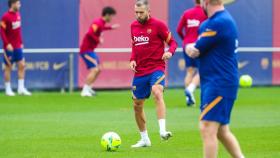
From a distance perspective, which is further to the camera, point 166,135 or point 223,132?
point 166,135

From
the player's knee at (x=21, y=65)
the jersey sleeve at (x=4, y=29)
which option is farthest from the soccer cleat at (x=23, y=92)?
the jersey sleeve at (x=4, y=29)

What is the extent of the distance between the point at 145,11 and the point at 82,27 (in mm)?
12174

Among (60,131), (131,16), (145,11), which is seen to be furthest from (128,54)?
(145,11)

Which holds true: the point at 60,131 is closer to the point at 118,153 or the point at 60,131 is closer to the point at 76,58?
the point at 118,153

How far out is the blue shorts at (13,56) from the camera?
76.2 ft

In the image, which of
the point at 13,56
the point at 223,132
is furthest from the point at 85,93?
the point at 223,132

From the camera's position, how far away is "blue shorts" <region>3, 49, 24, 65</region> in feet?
76.2

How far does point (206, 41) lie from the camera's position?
918 cm

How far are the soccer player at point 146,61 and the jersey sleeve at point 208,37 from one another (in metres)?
3.61

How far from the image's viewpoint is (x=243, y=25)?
87.9 ft

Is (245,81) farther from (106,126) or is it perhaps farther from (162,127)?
(162,127)

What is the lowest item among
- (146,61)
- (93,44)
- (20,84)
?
(20,84)

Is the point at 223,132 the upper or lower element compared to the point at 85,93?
upper

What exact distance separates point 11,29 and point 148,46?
1067 cm
